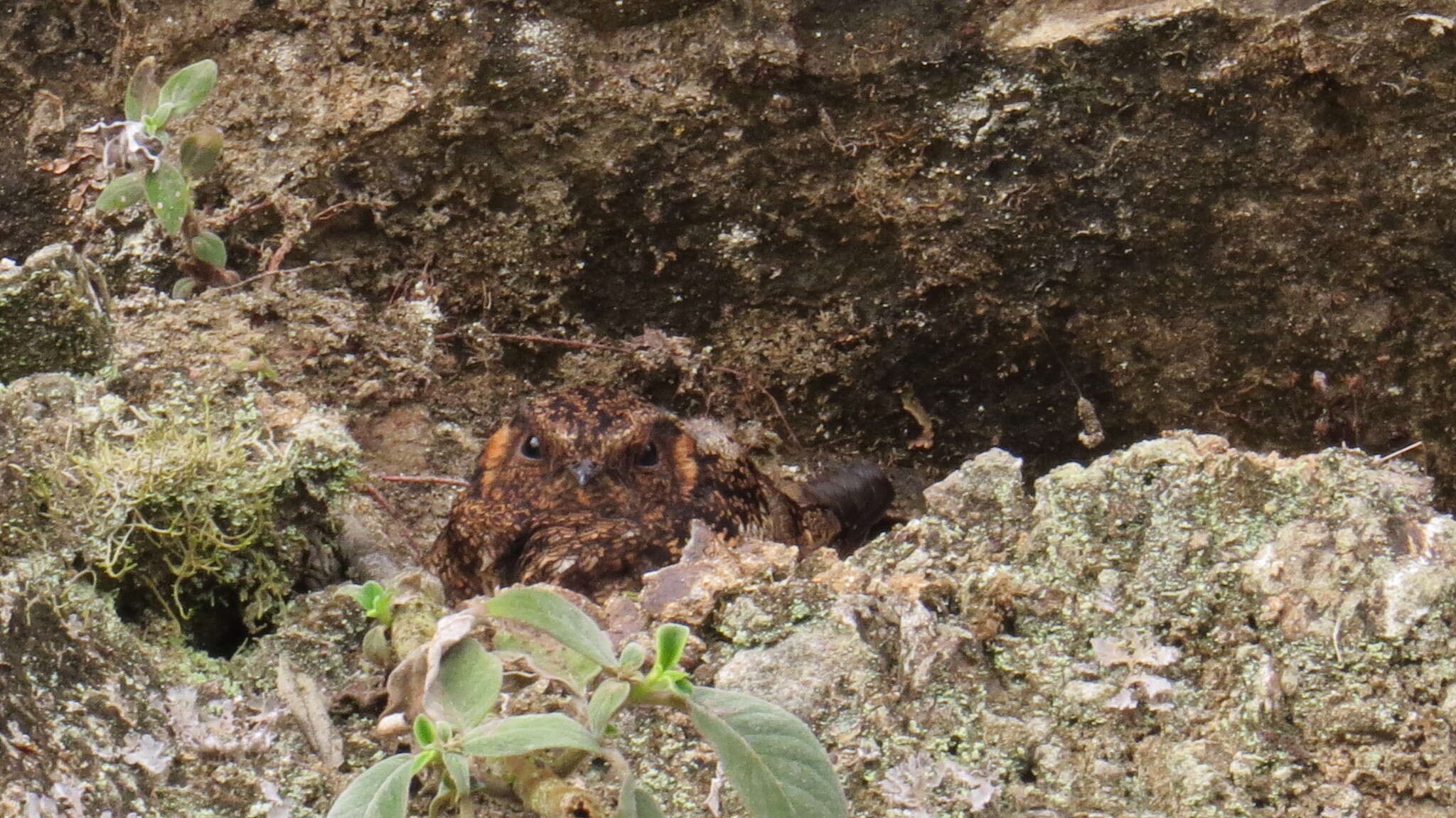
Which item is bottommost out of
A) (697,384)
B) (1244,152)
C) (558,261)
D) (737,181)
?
(697,384)

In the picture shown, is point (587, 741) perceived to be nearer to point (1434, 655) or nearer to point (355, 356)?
point (1434, 655)

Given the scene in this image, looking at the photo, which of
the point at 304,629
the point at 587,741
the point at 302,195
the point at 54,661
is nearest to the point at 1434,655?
the point at 587,741

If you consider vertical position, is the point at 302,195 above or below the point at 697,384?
above

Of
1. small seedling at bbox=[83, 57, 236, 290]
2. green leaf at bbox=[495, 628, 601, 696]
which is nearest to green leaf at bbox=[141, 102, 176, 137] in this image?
small seedling at bbox=[83, 57, 236, 290]

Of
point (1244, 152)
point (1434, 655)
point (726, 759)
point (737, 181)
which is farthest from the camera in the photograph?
point (737, 181)

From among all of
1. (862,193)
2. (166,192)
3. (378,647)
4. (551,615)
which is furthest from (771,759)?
(862,193)

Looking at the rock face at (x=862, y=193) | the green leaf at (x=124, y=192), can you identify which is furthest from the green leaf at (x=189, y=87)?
the rock face at (x=862, y=193)
